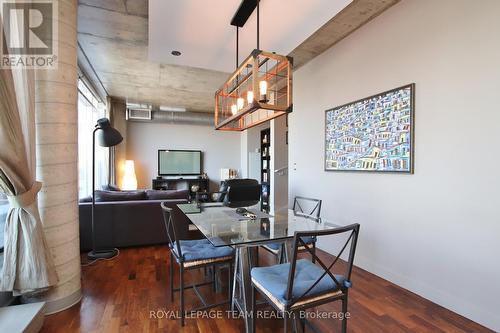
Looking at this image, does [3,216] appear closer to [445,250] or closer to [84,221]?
[84,221]

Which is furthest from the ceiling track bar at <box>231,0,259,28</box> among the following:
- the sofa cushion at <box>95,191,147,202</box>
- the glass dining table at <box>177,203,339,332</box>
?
the sofa cushion at <box>95,191,147,202</box>

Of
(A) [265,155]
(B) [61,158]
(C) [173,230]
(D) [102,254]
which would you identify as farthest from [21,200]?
(A) [265,155]

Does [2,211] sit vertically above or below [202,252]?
above

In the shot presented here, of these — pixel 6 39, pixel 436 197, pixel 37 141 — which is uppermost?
pixel 6 39

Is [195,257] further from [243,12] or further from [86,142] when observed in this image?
[86,142]

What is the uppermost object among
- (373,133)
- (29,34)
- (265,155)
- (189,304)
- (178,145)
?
(29,34)

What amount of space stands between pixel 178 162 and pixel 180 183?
606 mm

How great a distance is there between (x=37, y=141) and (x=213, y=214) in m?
1.46

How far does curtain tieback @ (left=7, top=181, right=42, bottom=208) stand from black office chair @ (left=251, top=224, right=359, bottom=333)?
1.60 metres

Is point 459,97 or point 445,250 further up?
point 459,97

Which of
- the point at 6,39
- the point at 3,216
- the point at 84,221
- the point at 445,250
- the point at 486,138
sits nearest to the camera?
the point at 6,39

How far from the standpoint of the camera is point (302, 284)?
1384mm

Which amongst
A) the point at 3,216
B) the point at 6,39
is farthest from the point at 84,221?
the point at 6,39

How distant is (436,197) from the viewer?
2094 mm
